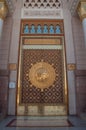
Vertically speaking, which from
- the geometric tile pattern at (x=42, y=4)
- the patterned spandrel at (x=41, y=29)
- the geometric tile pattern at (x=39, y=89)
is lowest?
the geometric tile pattern at (x=39, y=89)

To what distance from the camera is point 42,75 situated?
3.44 meters

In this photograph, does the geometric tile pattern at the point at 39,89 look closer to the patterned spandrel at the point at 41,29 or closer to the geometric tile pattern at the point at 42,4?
the patterned spandrel at the point at 41,29

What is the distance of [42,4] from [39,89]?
232cm

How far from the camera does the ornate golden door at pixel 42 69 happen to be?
3.26m

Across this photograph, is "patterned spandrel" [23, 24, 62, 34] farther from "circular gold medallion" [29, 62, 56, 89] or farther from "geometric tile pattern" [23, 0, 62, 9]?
"circular gold medallion" [29, 62, 56, 89]

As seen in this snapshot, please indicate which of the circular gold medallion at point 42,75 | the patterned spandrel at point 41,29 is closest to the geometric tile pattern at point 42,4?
the patterned spandrel at point 41,29

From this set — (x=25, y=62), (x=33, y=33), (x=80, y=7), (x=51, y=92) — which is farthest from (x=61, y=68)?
(x=80, y=7)

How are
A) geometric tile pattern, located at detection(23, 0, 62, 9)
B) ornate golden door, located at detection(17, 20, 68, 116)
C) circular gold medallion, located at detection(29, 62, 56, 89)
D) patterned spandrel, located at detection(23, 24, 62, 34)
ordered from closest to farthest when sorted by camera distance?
ornate golden door, located at detection(17, 20, 68, 116) → circular gold medallion, located at detection(29, 62, 56, 89) → patterned spandrel, located at detection(23, 24, 62, 34) → geometric tile pattern, located at detection(23, 0, 62, 9)

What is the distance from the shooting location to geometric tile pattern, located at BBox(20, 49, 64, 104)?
10.9 ft

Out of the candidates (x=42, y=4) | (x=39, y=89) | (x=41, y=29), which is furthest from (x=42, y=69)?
(x=42, y=4)

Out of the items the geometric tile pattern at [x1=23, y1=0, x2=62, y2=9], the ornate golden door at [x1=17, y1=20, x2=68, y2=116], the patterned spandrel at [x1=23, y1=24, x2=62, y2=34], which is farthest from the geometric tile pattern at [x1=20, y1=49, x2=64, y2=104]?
the geometric tile pattern at [x1=23, y1=0, x2=62, y2=9]

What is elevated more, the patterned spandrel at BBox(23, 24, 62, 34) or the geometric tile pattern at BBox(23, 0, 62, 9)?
the geometric tile pattern at BBox(23, 0, 62, 9)

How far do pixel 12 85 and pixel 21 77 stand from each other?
28 cm

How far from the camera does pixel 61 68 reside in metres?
3.53
